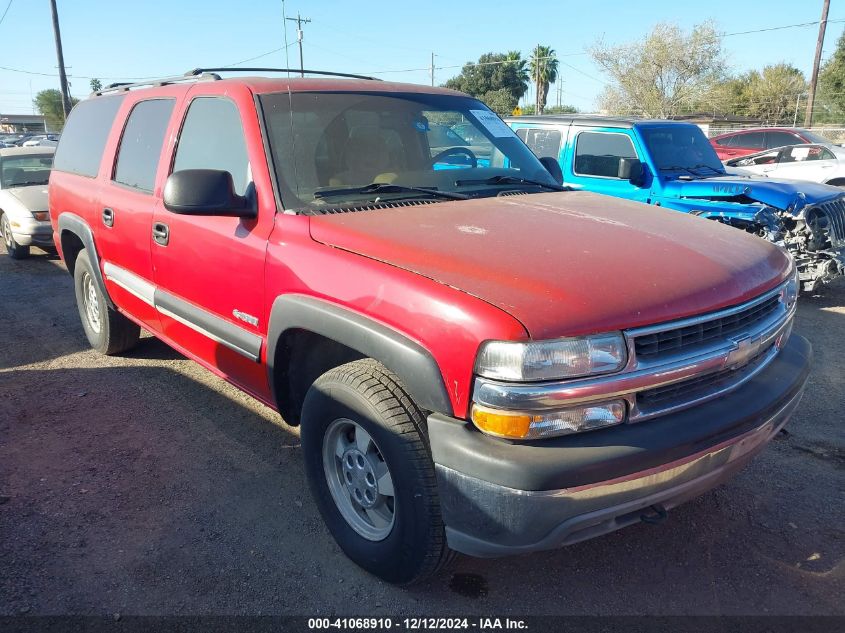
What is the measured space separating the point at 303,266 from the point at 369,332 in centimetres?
55

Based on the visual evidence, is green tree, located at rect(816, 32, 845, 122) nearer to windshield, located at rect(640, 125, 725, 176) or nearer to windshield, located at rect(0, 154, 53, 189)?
windshield, located at rect(640, 125, 725, 176)

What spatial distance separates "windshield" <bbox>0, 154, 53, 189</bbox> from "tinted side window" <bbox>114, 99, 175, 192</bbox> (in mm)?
6895

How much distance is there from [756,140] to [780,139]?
68 centimetres

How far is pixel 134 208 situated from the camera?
157 inches

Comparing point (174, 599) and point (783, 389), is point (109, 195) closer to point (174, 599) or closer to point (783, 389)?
point (174, 599)

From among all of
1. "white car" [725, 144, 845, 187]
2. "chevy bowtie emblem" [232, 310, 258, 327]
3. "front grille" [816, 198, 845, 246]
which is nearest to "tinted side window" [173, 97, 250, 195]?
"chevy bowtie emblem" [232, 310, 258, 327]

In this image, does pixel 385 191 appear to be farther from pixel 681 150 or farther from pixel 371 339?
pixel 681 150

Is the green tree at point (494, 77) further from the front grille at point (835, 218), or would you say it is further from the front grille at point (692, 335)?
the front grille at point (692, 335)

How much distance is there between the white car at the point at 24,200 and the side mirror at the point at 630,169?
23.4ft

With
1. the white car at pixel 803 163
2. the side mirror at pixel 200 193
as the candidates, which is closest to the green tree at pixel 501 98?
the white car at pixel 803 163

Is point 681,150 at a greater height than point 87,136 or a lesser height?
lesser

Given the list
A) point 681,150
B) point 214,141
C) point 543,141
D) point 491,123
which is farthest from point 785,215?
A: point 214,141

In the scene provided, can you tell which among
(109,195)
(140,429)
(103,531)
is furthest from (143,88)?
(103,531)

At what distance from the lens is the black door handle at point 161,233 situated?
366 cm
